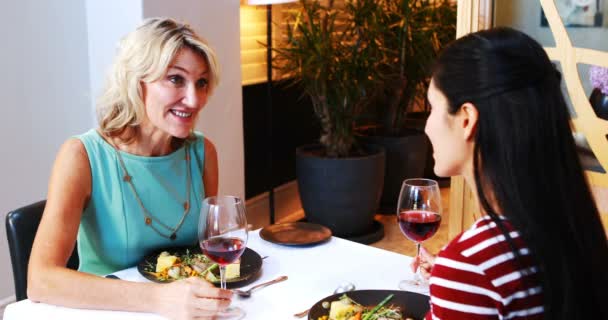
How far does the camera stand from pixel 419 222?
1.55 m

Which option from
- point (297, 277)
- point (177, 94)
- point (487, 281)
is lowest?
point (297, 277)

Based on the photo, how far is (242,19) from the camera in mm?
4125

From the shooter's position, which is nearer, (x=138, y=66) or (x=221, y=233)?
(x=221, y=233)

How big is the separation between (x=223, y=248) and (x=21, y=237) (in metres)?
0.75

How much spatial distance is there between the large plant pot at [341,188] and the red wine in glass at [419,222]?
97.9 inches

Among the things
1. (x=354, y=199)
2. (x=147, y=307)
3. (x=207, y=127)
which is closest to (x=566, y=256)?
(x=147, y=307)

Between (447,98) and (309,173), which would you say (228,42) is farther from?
(447,98)

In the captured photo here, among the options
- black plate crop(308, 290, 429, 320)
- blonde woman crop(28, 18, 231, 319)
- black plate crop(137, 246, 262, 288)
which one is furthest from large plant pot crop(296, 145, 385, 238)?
black plate crop(308, 290, 429, 320)

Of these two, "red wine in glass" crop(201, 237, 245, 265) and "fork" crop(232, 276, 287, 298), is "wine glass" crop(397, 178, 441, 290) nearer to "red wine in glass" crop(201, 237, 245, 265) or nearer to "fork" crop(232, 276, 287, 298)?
"fork" crop(232, 276, 287, 298)

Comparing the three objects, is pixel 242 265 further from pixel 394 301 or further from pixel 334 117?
pixel 334 117

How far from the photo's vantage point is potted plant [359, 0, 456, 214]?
14.8ft

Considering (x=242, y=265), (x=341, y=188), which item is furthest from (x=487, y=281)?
(x=341, y=188)

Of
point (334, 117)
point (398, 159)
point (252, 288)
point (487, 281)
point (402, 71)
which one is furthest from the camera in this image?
point (398, 159)

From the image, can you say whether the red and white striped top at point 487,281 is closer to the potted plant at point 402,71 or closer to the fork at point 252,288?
the fork at point 252,288
